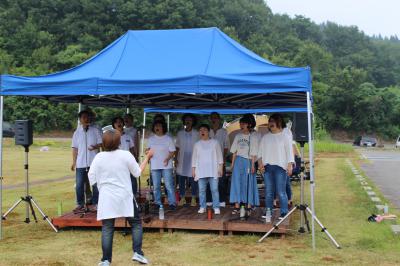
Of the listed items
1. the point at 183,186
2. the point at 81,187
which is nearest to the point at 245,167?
the point at 183,186

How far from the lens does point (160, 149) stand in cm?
798

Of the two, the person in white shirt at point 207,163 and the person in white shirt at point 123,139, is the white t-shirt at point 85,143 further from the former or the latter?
the person in white shirt at point 207,163

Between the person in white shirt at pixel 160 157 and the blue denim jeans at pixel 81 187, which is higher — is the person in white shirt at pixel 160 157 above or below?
above

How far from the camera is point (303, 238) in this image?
7.00m

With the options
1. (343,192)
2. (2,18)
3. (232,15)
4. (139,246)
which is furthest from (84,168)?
(232,15)

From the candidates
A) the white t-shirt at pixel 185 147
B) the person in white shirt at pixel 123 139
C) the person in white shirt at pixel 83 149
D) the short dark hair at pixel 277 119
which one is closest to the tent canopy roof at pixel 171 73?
the short dark hair at pixel 277 119

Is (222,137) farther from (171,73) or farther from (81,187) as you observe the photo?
(81,187)

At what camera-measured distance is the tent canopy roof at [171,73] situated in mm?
6672

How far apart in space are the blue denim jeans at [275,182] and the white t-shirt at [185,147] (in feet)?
6.66

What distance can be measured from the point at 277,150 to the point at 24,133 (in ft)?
13.7

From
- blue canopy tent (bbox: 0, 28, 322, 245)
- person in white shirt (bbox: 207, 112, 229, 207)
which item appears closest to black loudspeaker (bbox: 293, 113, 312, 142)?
blue canopy tent (bbox: 0, 28, 322, 245)

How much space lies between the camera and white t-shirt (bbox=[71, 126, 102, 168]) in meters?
8.30

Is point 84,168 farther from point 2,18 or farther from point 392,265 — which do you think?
point 2,18

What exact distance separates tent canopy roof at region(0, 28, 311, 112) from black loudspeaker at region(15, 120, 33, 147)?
24.3 inches
